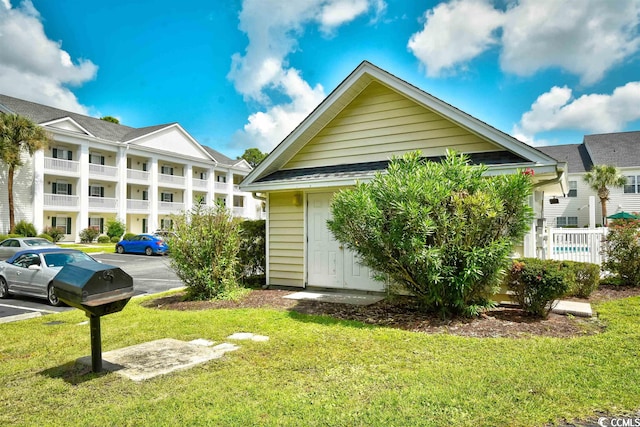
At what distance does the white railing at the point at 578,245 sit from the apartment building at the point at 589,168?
23.6m

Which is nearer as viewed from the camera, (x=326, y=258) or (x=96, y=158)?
(x=326, y=258)

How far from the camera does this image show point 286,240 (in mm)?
9945

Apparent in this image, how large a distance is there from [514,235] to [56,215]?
34054 millimetres

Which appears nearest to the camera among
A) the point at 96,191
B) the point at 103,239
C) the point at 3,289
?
the point at 3,289

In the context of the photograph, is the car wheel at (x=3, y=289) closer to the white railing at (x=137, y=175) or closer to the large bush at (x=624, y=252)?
the large bush at (x=624, y=252)

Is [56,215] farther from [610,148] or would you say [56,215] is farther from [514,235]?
[610,148]

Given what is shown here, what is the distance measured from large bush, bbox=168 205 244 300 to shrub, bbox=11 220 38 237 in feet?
75.2

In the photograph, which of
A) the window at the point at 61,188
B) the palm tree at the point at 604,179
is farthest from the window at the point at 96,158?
the palm tree at the point at 604,179

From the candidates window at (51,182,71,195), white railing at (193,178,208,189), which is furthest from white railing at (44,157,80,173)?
white railing at (193,178,208,189)

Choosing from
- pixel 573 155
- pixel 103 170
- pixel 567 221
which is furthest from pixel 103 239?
pixel 573 155

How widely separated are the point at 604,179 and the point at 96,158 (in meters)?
42.1

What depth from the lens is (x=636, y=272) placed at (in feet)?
29.4

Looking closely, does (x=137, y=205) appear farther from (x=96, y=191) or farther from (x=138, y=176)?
(x=96, y=191)

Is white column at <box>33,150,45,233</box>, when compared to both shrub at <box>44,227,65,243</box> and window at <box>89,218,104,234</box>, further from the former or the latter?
window at <box>89,218,104,234</box>
